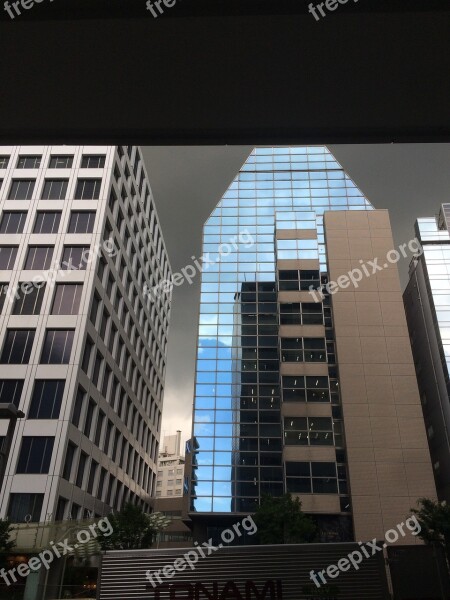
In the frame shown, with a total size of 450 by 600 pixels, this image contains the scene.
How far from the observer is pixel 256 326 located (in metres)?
54.1

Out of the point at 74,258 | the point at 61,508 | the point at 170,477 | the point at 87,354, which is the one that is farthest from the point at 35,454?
the point at 170,477

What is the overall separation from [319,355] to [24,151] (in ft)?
112

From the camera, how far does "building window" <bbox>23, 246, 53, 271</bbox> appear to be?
1702 inches

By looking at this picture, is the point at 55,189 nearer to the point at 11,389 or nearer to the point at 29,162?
the point at 29,162

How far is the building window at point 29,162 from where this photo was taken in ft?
159

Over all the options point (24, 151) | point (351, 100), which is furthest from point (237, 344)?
point (351, 100)

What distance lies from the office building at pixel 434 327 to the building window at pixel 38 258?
136ft

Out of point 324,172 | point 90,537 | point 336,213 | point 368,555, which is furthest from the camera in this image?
point 324,172

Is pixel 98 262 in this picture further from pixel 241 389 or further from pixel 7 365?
pixel 241 389

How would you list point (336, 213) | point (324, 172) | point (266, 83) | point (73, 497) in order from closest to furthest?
1. point (266, 83)
2. point (73, 497)
3. point (336, 213)
4. point (324, 172)

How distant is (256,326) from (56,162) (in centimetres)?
2510

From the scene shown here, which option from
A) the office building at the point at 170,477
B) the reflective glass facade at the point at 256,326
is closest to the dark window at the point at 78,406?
the reflective glass facade at the point at 256,326

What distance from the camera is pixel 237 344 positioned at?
53.0m

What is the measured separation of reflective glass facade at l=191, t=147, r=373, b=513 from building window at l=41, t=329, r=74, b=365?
15225mm
